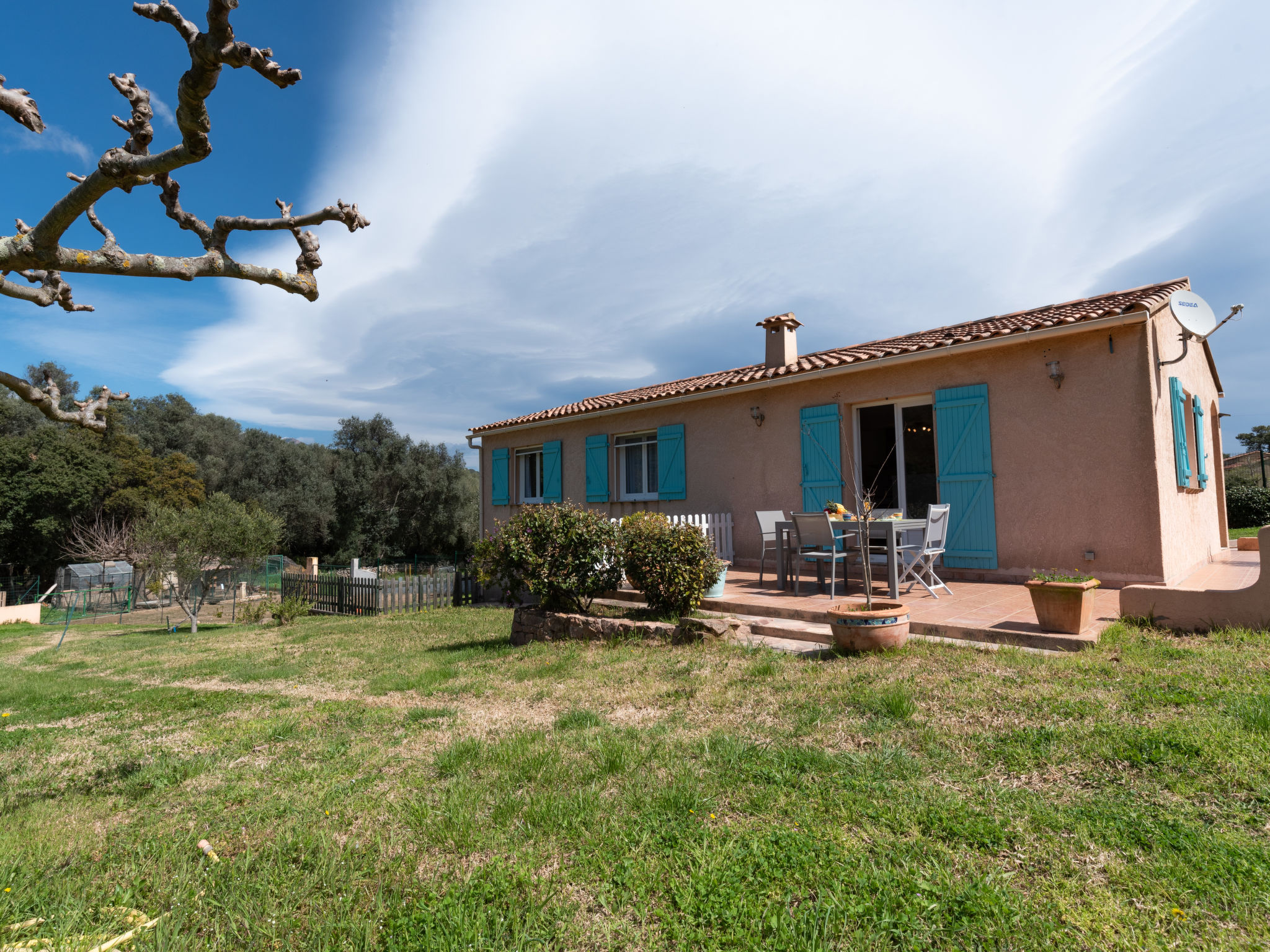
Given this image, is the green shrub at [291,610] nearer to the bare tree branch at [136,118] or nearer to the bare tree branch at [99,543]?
the bare tree branch at [136,118]

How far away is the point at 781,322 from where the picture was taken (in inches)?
410

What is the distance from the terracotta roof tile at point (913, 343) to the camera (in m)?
7.13

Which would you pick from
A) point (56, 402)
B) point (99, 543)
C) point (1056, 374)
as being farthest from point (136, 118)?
point (99, 543)

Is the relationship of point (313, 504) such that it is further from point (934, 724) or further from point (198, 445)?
point (934, 724)

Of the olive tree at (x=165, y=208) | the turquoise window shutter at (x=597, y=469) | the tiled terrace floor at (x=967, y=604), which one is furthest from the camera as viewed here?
the turquoise window shutter at (x=597, y=469)

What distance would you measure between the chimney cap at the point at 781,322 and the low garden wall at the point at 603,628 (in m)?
6.12

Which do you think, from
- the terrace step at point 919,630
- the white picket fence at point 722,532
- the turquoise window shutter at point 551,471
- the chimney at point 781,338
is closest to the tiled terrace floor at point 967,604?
the terrace step at point 919,630

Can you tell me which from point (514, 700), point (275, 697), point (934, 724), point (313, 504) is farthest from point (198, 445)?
point (934, 724)

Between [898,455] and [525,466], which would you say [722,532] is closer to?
[898,455]

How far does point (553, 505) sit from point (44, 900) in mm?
4804

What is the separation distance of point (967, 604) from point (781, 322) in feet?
19.2

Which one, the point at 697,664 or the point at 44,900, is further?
the point at 697,664

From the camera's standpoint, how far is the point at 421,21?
228 inches

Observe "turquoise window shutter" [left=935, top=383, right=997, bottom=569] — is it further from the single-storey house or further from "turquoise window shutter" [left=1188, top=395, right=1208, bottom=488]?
"turquoise window shutter" [left=1188, top=395, right=1208, bottom=488]
